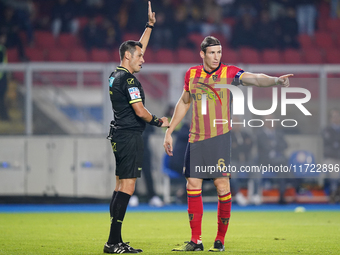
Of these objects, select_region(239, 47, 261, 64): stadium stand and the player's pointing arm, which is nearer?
the player's pointing arm

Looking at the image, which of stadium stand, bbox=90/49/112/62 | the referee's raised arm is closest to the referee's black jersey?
the referee's raised arm

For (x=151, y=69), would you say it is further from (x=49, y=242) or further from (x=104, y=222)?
(x=49, y=242)

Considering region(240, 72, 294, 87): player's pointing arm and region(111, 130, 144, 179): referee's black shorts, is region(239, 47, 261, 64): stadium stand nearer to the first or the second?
region(240, 72, 294, 87): player's pointing arm

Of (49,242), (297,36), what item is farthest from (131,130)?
(297,36)

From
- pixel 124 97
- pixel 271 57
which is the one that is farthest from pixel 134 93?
pixel 271 57

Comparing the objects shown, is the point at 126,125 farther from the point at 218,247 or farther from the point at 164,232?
the point at 164,232

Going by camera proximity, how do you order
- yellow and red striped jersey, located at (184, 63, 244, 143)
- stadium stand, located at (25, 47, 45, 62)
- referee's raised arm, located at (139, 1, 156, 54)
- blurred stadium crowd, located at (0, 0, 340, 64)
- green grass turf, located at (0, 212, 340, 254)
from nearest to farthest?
1. yellow and red striped jersey, located at (184, 63, 244, 143)
2. green grass turf, located at (0, 212, 340, 254)
3. referee's raised arm, located at (139, 1, 156, 54)
4. stadium stand, located at (25, 47, 45, 62)
5. blurred stadium crowd, located at (0, 0, 340, 64)

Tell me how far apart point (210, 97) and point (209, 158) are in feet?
1.97

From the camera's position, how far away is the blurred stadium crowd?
15414 millimetres

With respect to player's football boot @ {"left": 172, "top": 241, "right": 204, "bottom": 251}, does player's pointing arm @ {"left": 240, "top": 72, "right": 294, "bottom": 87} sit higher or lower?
higher

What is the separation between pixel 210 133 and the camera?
524 cm

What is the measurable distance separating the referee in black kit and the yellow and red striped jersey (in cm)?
36

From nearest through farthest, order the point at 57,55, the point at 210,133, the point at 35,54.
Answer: the point at 210,133 < the point at 57,55 < the point at 35,54

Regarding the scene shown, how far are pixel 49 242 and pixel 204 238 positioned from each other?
1712 mm
